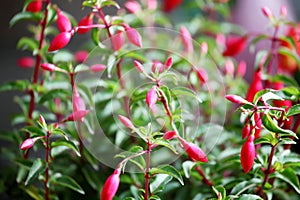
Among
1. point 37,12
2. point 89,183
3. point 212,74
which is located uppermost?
point 37,12

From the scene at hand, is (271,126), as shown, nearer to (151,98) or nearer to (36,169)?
(151,98)

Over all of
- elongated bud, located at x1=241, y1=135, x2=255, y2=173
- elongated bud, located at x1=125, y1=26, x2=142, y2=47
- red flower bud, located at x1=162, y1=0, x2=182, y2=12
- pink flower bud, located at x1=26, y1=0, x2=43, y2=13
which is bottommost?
elongated bud, located at x1=241, y1=135, x2=255, y2=173

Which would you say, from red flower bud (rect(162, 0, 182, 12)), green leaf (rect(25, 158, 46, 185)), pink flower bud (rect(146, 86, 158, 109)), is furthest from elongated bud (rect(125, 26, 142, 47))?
red flower bud (rect(162, 0, 182, 12))

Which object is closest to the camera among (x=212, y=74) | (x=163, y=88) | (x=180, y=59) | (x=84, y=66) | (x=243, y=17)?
(x=163, y=88)

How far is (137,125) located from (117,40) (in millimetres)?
126

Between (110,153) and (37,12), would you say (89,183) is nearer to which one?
(110,153)

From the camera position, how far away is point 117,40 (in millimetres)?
721

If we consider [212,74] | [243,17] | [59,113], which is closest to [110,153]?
[59,113]

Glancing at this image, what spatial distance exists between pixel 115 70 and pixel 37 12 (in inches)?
6.1

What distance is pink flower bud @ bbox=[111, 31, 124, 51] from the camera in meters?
0.71

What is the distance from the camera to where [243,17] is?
1.29m

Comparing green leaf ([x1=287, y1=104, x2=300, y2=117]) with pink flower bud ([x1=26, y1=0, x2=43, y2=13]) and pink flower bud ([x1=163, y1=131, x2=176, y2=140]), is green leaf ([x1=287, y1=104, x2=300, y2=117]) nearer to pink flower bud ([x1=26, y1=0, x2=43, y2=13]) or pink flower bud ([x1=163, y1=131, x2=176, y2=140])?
A: pink flower bud ([x1=163, y1=131, x2=176, y2=140])

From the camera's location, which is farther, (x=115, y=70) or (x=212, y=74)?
(x=212, y=74)

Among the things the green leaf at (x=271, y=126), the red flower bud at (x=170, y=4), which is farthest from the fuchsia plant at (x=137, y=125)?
the red flower bud at (x=170, y=4)
